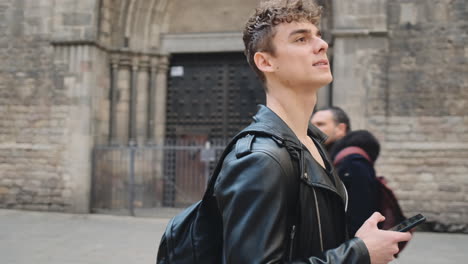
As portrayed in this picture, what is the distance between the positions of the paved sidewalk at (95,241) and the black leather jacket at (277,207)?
4250 millimetres

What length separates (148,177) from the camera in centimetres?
961

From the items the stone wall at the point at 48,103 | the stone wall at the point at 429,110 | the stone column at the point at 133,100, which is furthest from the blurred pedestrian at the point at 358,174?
the stone column at the point at 133,100

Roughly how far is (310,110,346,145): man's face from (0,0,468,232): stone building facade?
482 centimetres

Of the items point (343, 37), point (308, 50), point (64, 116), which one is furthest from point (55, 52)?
point (308, 50)

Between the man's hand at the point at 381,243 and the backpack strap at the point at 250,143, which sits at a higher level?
the backpack strap at the point at 250,143

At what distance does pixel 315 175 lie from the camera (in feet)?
3.74

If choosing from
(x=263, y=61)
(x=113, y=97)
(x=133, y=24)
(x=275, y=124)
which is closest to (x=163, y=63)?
(x=133, y=24)

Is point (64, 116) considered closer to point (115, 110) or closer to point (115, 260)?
point (115, 110)

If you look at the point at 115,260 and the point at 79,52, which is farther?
the point at 79,52

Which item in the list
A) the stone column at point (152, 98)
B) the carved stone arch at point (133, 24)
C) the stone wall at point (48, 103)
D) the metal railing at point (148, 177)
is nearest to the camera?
the stone wall at point (48, 103)

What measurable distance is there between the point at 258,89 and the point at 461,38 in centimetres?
397

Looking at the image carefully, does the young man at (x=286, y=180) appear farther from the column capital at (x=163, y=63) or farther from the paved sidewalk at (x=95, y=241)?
the column capital at (x=163, y=63)

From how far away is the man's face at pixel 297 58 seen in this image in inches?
49.2

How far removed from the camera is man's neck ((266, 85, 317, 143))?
1291mm
